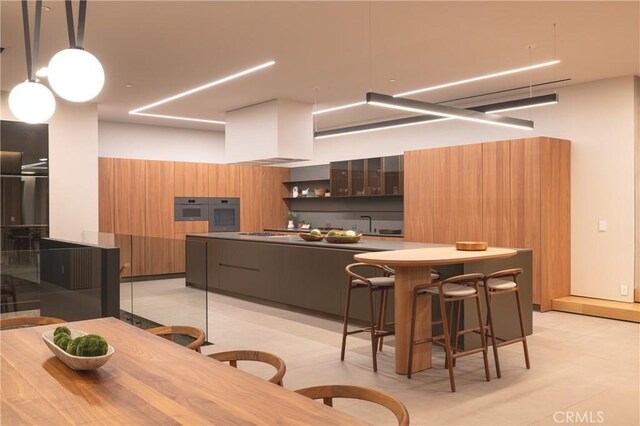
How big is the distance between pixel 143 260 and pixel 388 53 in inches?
132

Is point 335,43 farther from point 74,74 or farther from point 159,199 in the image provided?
point 159,199

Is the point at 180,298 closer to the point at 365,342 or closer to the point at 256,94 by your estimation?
the point at 365,342

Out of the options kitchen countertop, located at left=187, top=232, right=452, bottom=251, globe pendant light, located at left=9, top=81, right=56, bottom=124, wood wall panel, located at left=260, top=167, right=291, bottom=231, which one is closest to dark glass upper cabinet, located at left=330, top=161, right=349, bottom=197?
wood wall panel, located at left=260, top=167, right=291, bottom=231

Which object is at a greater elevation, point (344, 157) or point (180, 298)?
point (344, 157)

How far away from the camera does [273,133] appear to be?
8.06 m

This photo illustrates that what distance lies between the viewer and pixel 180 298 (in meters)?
5.21

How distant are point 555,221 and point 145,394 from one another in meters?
6.35

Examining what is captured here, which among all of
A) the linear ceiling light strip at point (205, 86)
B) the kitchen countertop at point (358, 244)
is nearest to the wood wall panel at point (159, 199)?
the linear ceiling light strip at point (205, 86)

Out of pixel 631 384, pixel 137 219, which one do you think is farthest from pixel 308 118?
pixel 631 384

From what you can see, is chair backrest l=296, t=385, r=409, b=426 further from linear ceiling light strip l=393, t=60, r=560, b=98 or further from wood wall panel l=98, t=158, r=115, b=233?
wood wall panel l=98, t=158, r=115, b=233

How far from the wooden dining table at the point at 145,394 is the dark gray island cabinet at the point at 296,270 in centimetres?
303

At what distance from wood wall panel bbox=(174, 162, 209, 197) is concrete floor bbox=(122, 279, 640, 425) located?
417 cm

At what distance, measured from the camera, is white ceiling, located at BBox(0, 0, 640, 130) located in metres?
4.53

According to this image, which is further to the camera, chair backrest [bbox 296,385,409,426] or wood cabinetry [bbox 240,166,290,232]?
wood cabinetry [bbox 240,166,290,232]
